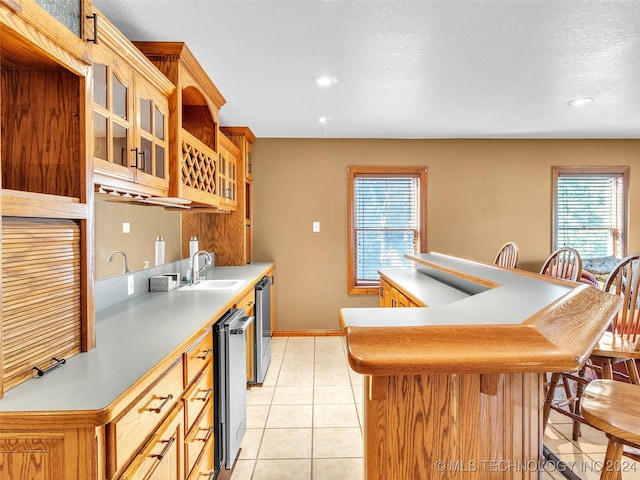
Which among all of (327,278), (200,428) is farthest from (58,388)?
(327,278)

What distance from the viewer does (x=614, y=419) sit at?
3.64 ft

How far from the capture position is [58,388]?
99 cm

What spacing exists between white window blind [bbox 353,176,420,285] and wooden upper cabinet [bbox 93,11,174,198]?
2785mm

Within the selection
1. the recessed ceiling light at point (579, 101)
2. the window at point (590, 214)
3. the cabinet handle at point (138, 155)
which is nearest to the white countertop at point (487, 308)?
the cabinet handle at point (138, 155)

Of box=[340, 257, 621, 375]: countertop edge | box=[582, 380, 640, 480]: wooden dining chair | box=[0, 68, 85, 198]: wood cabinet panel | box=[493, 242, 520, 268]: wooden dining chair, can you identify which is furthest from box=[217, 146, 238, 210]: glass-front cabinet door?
box=[582, 380, 640, 480]: wooden dining chair

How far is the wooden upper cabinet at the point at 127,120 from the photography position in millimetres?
1511

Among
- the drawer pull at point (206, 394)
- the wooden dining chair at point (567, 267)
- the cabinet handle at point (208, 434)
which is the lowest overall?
the cabinet handle at point (208, 434)

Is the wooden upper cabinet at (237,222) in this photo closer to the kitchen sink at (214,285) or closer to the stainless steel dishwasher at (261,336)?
the stainless steel dishwasher at (261,336)

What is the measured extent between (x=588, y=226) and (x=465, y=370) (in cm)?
497

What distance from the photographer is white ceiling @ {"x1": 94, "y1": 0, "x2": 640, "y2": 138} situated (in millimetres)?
1818

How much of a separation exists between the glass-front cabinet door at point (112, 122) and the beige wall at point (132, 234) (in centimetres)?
42

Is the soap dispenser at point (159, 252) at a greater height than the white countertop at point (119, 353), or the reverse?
the soap dispenser at point (159, 252)

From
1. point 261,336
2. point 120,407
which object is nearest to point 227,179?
point 261,336

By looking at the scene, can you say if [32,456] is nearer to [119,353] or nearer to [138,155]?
[119,353]
